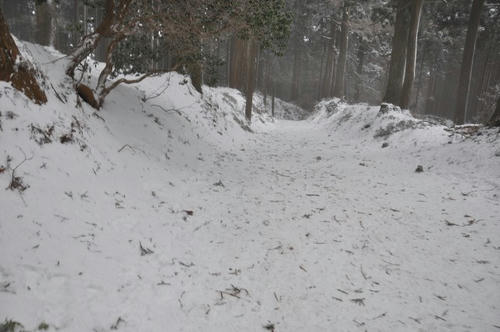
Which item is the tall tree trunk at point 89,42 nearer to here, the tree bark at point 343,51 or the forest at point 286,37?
the forest at point 286,37

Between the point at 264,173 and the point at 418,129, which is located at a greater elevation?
the point at 418,129

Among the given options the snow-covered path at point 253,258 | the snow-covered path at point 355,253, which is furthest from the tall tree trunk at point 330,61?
the snow-covered path at point 253,258

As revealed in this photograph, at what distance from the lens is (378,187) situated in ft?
18.6

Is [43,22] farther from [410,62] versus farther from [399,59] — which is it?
[410,62]

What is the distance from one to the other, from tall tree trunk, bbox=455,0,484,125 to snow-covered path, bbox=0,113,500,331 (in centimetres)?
1360

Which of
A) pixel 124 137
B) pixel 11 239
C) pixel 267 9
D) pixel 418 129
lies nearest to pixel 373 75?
pixel 418 129

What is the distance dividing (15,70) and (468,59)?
1988 centimetres

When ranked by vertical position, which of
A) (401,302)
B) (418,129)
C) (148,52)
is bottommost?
(401,302)

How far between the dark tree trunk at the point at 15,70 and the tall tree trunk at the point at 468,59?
62.8 ft

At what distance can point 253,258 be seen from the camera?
131 inches

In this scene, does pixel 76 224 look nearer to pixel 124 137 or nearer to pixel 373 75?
pixel 124 137

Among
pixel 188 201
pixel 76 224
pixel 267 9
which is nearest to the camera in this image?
pixel 76 224

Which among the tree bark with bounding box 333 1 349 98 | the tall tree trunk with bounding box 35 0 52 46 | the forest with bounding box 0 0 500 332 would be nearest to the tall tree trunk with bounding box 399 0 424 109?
the forest with bounding box 0 0 500 332

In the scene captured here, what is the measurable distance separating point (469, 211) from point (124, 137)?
6.10m
